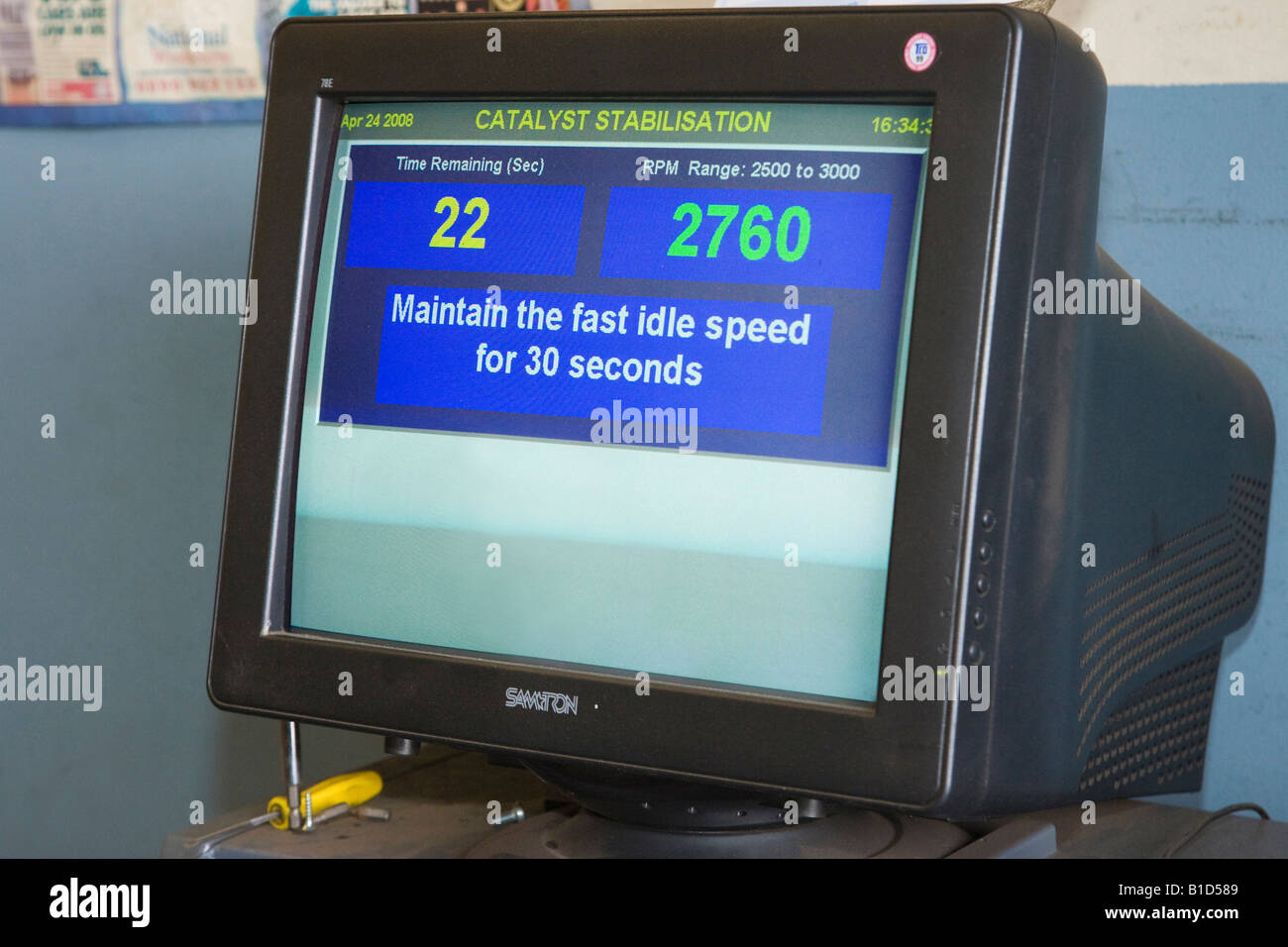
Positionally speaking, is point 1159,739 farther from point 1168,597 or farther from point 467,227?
point 467,227

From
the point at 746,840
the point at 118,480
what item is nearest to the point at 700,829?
the point at 746,840

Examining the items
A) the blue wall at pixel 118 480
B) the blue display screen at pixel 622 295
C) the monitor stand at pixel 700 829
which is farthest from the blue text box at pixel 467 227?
the blue wall at pixel 118 480

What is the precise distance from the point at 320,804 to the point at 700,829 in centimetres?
22

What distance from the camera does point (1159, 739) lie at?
0.73 m

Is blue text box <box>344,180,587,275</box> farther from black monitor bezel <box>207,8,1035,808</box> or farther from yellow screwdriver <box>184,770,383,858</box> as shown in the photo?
yellow screwdriver <box>184,770,383,858</box>

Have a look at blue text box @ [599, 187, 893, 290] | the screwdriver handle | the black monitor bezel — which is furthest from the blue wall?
blue text box @ [599, 187, 893, 290]

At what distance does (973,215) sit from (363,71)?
33 cm

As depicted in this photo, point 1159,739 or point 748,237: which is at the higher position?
point 748,237

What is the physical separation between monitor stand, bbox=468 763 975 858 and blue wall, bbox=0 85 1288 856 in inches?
18.3

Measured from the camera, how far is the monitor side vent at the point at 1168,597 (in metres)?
0.62
